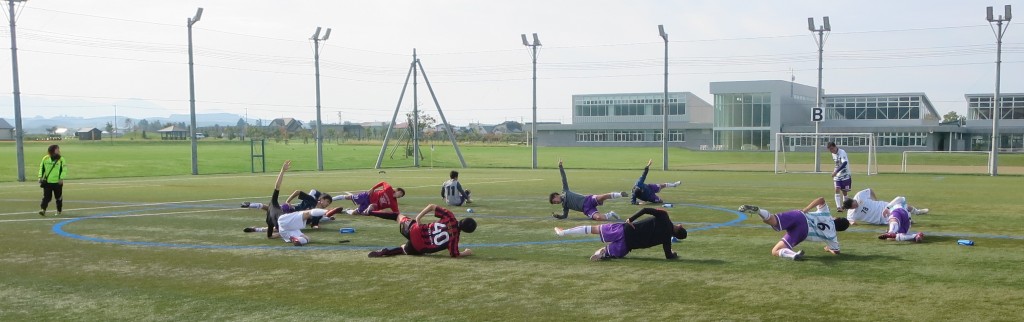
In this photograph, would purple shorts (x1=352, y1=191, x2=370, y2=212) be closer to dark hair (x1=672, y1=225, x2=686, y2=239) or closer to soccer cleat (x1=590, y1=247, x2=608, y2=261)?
soccer cleat (x1=590, y1=247, x2=608, y2=261)

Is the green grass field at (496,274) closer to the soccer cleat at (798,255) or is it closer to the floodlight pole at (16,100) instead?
the soccer cleat at (798,255)

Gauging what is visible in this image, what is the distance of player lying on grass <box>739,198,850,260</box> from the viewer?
493 inches

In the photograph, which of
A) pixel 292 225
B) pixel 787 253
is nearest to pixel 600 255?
pixel 787 253

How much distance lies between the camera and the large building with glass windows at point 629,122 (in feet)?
346

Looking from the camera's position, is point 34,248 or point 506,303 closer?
point 506,303

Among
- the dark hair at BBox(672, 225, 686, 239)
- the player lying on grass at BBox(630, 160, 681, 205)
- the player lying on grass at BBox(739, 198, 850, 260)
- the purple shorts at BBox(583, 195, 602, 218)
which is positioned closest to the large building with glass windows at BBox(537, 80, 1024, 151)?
the player lying on grass at BBox(630, 160, 681, 205)

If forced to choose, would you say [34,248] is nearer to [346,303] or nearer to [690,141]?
[346,303]

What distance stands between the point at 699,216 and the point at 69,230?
48.2 feet

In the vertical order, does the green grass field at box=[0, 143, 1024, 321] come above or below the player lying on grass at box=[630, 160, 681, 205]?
below

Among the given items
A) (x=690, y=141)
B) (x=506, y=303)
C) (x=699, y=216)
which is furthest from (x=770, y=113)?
(x=506, y=303)

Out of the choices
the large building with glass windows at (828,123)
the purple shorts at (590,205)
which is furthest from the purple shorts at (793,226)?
the large building with glass windows at (828,123)

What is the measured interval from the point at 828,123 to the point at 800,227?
269ft

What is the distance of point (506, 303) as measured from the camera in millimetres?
9430

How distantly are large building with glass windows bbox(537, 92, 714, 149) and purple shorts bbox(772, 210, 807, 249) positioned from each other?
91.5 metres
